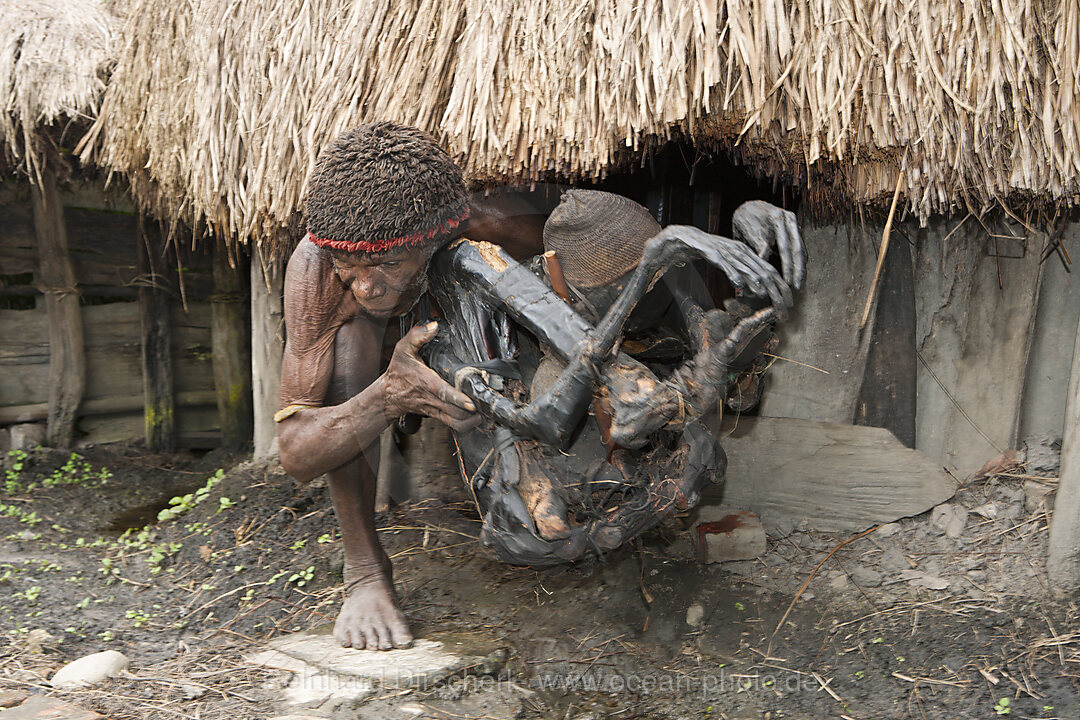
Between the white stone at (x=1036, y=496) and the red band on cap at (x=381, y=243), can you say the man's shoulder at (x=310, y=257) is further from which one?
the white stone at (x=1036, y=496)

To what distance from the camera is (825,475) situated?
9.40 ft

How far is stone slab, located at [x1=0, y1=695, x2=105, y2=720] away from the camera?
77.7 inches

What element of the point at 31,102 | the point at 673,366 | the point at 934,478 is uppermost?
the point at 31,102

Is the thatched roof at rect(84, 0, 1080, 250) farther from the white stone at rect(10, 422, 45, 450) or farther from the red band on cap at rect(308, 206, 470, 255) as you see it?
the white stone at rect(10, 422, 45, 450)

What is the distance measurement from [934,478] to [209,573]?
258 cm

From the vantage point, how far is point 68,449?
15.4 feet

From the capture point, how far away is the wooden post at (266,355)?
3873mm

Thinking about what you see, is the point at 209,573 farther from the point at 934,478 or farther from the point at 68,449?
the point at 934,478

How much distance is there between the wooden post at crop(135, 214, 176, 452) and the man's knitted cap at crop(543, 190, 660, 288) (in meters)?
3.56

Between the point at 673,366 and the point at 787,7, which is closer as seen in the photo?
the point at 787,7

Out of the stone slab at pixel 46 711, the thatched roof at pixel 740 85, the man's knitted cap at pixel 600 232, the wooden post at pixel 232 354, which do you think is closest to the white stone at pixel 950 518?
the thatched roof at pixel 740 85

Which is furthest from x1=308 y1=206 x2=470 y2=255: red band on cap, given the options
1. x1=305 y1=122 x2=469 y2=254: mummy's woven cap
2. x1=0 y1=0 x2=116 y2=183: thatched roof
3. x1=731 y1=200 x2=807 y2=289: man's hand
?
x1=0 y1=0 x2=116 y2=183: thatched roof

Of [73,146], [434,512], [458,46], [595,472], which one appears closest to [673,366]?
[595,472]

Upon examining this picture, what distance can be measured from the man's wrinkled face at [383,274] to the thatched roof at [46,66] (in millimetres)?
2439
